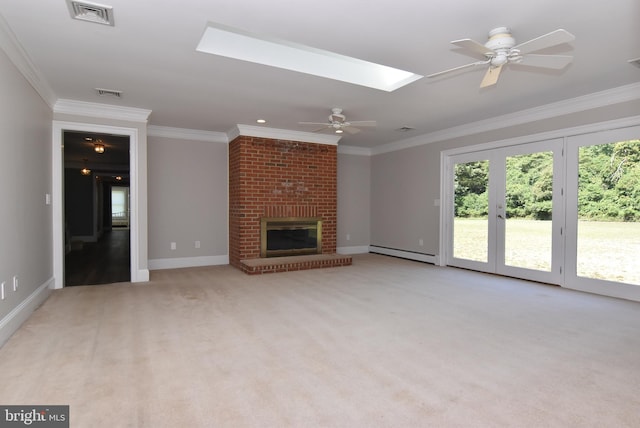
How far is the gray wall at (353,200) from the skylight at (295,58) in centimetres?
361

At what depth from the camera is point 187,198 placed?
5969mm

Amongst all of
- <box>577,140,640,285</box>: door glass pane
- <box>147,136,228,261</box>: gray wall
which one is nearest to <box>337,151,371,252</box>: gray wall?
<box>147,136,228,261</box>: gray wall

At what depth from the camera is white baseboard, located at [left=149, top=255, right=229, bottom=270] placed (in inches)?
226

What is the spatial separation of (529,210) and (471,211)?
0.94 m

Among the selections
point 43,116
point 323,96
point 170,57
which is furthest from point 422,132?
point 43,116

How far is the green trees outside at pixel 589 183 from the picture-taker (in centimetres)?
392

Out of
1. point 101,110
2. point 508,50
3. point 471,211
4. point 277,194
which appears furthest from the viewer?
point 277,194

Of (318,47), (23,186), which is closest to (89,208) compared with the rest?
(23,186)

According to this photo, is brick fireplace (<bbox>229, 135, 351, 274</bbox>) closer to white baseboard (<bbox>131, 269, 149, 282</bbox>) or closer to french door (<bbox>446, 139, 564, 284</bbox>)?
white baseboard (<bbox>131, 269, 149, 282</bbox>)

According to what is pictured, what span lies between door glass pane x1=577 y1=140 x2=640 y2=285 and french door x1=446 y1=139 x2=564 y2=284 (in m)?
0.26

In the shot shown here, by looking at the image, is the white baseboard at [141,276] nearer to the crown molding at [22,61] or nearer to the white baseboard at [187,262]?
the white baseboard at [187,262]

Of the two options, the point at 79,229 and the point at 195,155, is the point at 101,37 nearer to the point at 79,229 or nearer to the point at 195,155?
the point at 195,155

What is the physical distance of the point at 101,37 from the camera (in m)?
2.71

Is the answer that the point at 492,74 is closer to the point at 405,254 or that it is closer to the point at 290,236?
the point at 290,236
